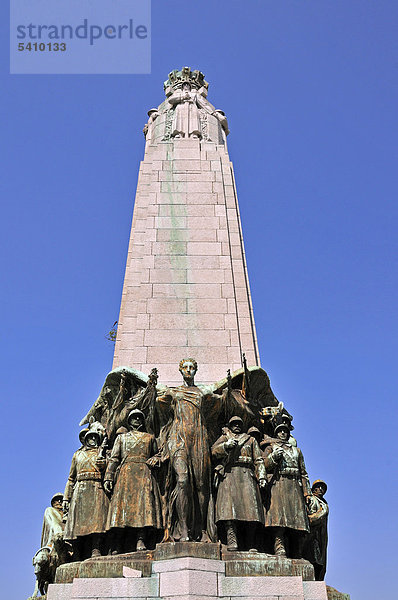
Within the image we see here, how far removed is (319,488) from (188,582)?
4009 mm

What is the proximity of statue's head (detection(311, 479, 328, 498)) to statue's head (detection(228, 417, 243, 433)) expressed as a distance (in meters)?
2.10

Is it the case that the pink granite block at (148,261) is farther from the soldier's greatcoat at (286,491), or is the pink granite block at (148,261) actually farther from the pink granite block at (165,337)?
the soldier's greatcoat at (286,491)

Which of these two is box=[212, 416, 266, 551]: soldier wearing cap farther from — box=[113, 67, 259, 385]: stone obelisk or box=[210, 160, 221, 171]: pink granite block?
box=[210, 160, 221, 171]: pink granite block

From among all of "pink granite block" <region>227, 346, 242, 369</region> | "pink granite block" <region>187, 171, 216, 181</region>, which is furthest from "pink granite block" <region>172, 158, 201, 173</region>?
"pink granite block" <region>227, 346, 242, 369</region>

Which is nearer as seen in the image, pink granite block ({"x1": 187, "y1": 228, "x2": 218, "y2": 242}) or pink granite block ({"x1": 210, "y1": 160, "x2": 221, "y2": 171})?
pink granite block ({"x1": 187, "y1": 228, "x2": 218, "y2": 242})

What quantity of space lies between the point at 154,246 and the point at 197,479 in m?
6.00

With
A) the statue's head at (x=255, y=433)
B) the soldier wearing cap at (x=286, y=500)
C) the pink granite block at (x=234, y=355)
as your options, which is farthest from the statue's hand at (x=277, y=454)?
the pink granite block at (x=234, y=355)

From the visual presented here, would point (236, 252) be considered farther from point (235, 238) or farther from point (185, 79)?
point (185, 79)

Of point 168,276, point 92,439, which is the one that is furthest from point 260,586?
point 168,276

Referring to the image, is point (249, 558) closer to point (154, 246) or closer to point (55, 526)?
point (55, 526)

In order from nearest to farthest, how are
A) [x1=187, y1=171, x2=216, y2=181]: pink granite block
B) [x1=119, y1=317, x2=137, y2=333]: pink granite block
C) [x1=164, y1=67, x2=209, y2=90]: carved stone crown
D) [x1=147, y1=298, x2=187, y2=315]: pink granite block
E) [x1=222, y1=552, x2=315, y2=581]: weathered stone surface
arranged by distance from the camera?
1. [x1=222, y1=552, x2=315, y2=581]: weathered stone surface
2. [x1=147, y1=298, x2=187, y2=315]: pink granite block
3. [x1=119, y1=317, x2=137, y2=333]: pink granite block
4. [x1=187, y1=171, x2=216, y2=181]: pink granite block
5. [x1=164, y1=67, x2=209, y2=90]: carved stone crown

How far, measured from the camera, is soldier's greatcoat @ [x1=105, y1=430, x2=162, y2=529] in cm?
1002

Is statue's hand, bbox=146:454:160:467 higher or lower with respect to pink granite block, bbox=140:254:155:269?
lower

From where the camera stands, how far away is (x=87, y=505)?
10477 millimetres
